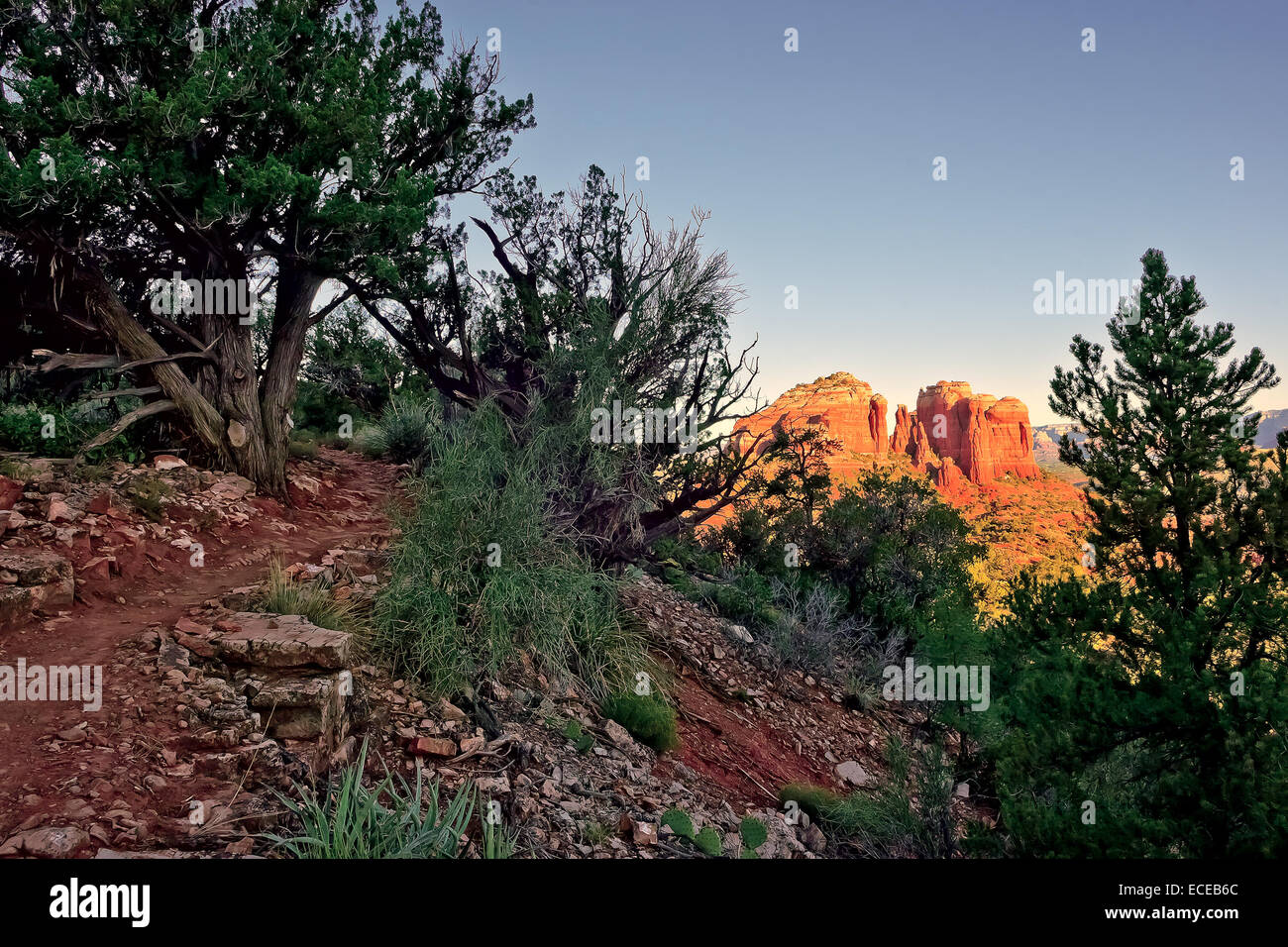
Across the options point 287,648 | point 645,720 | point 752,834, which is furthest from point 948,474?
point 287,648

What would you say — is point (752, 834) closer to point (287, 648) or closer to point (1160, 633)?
point (287, 648)

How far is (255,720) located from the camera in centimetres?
402

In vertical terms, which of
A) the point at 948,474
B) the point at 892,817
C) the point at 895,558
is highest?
the point at 948,474

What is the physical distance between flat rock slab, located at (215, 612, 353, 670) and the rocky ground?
0.05ft

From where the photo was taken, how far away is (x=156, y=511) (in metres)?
7.33

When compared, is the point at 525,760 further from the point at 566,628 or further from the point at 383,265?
the point at 383,265

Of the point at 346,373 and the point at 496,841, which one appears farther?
the point at 346,373

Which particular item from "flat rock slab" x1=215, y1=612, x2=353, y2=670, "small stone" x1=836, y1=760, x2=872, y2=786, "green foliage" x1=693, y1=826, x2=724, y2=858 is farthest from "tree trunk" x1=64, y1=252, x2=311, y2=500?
"small stone" x1=836, y1=760, x2=872, y2=786

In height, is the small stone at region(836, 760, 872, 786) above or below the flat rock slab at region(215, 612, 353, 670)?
below

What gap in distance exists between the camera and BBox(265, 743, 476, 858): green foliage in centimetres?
306

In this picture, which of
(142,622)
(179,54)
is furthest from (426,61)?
(142,622)

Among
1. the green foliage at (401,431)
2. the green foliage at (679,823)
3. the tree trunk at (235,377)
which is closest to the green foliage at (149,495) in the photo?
the tree trunk at (235,377)

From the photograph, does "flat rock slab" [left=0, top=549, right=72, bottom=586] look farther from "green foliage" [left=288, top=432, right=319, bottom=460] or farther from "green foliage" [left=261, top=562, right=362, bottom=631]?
"green foliage" [left=288, top=432, right=319, bottom=460]

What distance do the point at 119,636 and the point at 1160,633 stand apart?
8.01m
